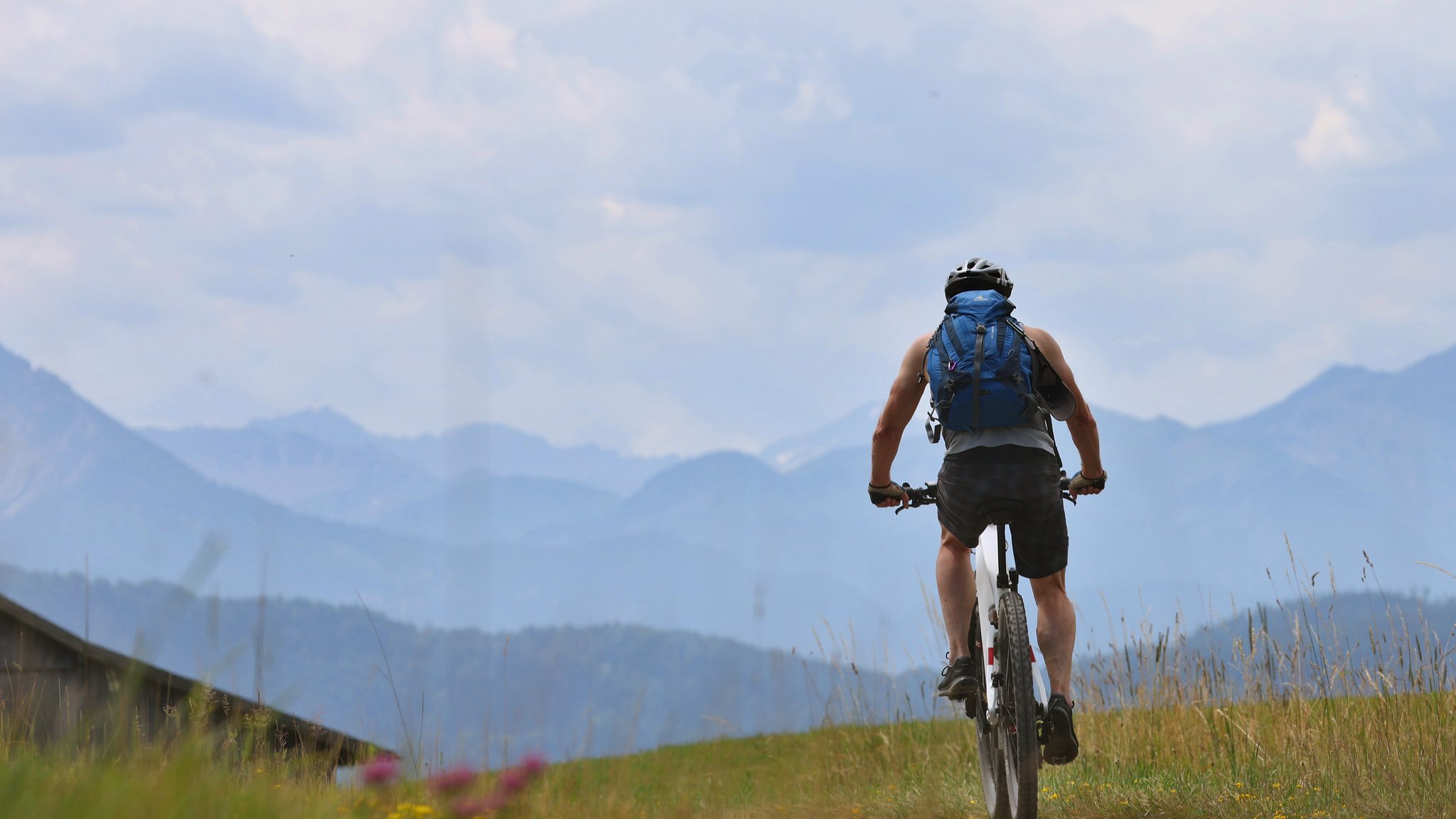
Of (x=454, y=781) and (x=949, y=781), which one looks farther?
(x=949, y=781)

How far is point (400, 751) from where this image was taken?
163 inches

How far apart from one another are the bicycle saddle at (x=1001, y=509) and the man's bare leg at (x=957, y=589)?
444mm

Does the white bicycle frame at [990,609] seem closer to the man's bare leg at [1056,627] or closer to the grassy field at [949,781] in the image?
the man's bare leg at [1056,627]

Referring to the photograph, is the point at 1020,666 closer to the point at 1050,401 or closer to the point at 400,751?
the point at 1050,401

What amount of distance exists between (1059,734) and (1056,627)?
48 cm

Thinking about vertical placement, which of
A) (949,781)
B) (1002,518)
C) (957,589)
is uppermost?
(1002,518)

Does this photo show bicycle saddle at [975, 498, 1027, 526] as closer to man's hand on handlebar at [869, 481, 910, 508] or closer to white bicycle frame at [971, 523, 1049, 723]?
white bicycle frame at [971, 523, 1049, 723]

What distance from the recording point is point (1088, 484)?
5266 millimetres

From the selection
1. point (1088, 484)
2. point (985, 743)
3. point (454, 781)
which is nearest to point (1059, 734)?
point (985, 743)

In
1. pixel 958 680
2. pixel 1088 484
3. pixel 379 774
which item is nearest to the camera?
pixel 379 774

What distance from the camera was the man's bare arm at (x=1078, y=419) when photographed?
4883mm

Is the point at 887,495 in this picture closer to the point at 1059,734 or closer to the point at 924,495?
the point at 924,495

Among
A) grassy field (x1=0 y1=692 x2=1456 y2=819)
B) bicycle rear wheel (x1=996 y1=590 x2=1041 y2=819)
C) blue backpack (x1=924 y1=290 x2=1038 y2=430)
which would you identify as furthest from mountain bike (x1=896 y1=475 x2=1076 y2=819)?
grassy field (x1=0 y1=692 x2=1456 y2=819)

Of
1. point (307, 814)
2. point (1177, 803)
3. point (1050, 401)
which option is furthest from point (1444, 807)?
point (307, 814)
